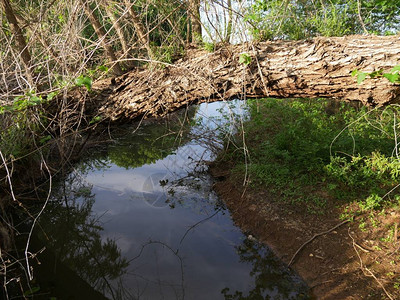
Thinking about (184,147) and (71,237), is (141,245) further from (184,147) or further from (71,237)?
(184,147)

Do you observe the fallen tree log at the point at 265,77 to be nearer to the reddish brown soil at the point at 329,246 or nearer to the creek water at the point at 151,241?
the creek water at the point at 151,241

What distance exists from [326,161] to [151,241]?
2.63m

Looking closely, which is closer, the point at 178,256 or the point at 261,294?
the point at 261,294

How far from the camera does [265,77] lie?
259 centimetres

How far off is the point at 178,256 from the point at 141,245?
47 cm

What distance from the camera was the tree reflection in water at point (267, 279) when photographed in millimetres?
2646

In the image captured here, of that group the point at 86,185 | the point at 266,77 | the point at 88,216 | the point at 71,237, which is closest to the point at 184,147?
the point at 86,185

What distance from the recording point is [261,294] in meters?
2.68

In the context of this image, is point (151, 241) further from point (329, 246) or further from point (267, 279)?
point (329, 246)

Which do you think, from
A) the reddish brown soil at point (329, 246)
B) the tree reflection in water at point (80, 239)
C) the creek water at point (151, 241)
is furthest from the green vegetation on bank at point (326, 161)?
the tree reflection in water at point (80, 239)

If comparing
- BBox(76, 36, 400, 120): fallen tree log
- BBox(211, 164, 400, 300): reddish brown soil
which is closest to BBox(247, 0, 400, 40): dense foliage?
BBox(76, 36, 400, 120): fallen tree log

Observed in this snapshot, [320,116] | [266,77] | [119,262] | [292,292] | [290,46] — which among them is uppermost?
[290,46]

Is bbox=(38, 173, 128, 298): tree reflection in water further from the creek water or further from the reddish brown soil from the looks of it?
the reddish brown soil

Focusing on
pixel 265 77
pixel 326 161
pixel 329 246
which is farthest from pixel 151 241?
pixel 326 161
